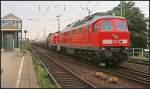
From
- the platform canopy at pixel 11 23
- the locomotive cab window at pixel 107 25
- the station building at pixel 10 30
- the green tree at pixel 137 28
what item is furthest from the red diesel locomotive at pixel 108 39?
the green tree at pixel 137 28

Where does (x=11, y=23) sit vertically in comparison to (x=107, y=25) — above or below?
above

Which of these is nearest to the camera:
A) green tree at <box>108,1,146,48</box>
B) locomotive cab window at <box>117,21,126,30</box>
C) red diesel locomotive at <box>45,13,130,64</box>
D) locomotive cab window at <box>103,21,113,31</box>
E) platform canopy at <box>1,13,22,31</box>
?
red diesel locomotive at <box>45,13,130,64</box>

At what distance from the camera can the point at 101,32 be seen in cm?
2088

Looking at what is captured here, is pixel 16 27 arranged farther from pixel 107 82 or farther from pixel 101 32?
pixel 107 82

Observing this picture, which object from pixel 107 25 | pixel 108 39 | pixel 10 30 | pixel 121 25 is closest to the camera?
pixel 108 39

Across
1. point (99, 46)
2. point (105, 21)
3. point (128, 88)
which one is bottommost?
point (128, 88)

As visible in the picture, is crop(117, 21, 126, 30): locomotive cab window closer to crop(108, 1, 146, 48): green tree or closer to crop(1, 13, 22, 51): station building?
crop(1, 13, 22, 51): station building

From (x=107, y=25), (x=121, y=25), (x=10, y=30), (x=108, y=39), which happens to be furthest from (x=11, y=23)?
(x=108, y=39)

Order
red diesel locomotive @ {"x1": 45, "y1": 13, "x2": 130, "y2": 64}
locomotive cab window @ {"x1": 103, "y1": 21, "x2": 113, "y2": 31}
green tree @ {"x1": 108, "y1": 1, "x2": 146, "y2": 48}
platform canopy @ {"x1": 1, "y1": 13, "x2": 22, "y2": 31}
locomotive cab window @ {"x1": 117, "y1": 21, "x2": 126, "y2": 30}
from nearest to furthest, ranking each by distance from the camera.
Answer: red diesel locomotive @ {"x1": 45, "y1": 13, "x2": 130, "y2": 64} → locomotive cab window @ {"x1": 103, "y1": 21, "x2": 113, "y2": 31} → locomotive cab window @ {"x1": 117, "y1": 21, "x2": 126, "y2": 30} → platform canopy @ {"x1": 1, "y1": 13, "x2": 22, "y2": 31} → green tree @ {"x1": 108, "y1": 1, "x2": 146, "y2": 48}

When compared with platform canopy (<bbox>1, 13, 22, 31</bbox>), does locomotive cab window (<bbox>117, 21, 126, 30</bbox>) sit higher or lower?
lower

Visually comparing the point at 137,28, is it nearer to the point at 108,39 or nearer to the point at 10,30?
the point at 10,30

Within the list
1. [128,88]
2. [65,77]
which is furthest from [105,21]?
[128,88]

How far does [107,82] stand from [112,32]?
637cm

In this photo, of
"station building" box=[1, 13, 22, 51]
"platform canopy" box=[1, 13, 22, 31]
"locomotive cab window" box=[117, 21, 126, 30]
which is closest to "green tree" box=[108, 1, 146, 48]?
"station building" box=[1, 13, 22, 51]
